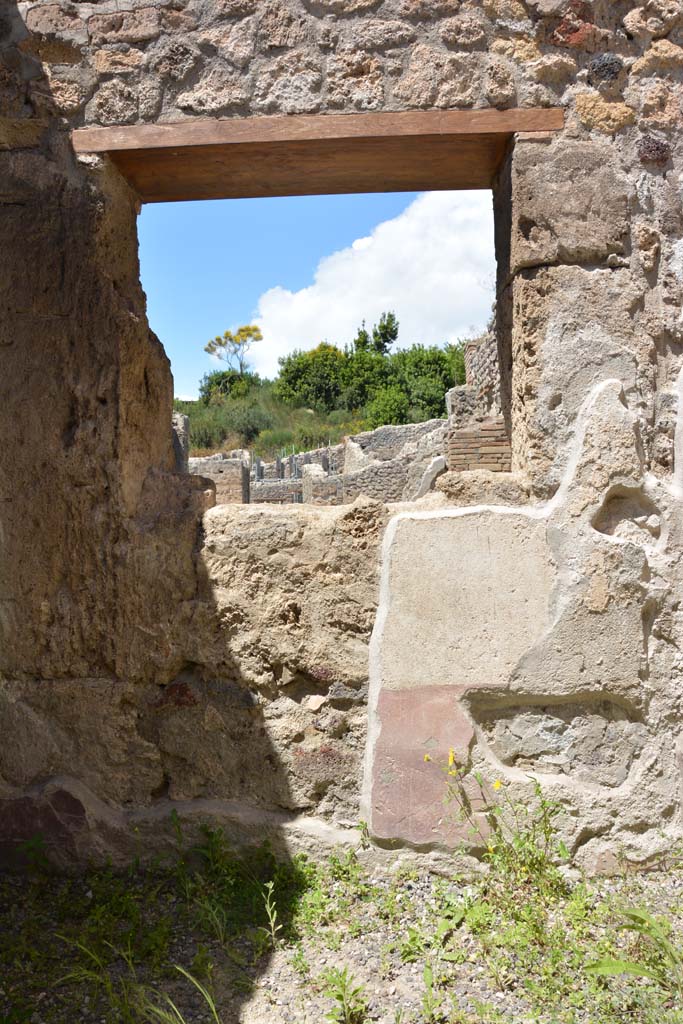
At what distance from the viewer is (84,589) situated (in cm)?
316

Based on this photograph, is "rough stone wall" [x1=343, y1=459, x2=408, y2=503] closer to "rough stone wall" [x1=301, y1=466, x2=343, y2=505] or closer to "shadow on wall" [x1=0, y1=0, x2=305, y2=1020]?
"rough stone wall" [x1=301, y1=466, x2=343, y2=505]

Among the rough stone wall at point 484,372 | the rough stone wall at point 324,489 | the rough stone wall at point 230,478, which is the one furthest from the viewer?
the rough stone wall at point 324,489

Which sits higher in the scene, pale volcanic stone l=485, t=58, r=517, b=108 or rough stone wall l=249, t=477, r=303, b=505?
pale volcanic stone l=485, t=58, r=517, b=108

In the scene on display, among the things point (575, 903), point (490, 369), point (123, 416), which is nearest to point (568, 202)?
point (123, 416)

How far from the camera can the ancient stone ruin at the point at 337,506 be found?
3.03 m

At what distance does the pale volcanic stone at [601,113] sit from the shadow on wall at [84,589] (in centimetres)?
171

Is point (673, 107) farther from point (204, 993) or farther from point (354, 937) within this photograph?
point (204, 993)

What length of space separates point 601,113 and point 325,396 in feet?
86.3

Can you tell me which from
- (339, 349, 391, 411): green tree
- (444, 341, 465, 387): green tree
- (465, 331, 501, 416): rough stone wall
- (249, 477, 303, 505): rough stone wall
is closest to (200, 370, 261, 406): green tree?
(339, 349, 391, 411): green tree

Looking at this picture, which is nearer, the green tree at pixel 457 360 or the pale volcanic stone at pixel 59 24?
the pale volcanic stone at pixel 59 24

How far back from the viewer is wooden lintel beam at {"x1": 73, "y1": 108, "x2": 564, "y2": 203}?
121 inches

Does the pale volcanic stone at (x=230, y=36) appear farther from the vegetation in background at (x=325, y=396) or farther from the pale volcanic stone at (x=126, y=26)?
the vegetation in background at (x=325, y=396)

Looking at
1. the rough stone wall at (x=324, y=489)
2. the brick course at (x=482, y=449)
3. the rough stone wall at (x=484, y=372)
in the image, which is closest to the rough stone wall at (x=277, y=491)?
the rough stone wall at (x=324, y=489)

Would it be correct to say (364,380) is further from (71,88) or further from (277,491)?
(71,88)
